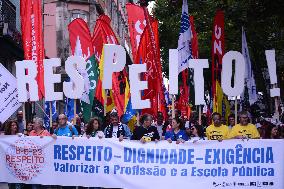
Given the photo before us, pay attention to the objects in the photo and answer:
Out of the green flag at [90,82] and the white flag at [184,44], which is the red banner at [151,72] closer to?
the white flag at [184,44]

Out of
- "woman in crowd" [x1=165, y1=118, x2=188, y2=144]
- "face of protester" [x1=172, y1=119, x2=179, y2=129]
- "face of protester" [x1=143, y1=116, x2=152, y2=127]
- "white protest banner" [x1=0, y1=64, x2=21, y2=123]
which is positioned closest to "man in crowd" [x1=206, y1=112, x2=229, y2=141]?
"woman in crowd" [x1=165, y1=118, x2=188, y2=144]

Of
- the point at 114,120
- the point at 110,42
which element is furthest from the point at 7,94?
the point at 110,42

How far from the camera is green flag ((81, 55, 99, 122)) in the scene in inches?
595

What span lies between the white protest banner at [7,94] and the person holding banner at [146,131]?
2970mm

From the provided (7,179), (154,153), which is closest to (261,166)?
(154,153)

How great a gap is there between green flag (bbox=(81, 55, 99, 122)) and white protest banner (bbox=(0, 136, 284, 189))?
13.1 ft

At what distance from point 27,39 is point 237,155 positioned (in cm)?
618

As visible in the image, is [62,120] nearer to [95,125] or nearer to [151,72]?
[95,125]

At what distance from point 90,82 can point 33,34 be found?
2.09 metres

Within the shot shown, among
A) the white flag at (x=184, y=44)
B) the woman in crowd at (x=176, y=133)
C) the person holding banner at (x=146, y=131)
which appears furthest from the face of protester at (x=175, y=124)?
the white flag at (x=184, y=44)

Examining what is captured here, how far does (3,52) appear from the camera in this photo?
25297mm

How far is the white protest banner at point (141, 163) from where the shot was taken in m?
10.2

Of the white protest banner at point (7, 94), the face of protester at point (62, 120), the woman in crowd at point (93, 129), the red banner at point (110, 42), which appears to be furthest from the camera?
the red banner at point (110, 42)

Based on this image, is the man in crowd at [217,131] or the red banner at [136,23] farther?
the red banner at [136,23]
